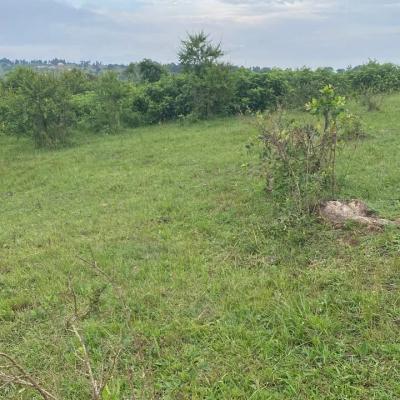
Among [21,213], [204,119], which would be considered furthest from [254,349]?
[204,119]

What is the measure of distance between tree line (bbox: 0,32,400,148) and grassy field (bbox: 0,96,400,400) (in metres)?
6.55

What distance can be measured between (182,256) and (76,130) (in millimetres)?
10874

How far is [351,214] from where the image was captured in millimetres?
4133

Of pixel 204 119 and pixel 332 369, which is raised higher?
pixel 204 119

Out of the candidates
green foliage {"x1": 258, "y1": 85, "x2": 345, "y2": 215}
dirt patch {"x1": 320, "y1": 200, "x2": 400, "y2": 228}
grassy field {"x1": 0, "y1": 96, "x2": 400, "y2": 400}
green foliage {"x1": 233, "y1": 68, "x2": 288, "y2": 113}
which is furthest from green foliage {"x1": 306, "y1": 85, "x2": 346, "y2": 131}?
green foliage {"x1": 233, "y1": 68, "x2": 288, "y2": 113}

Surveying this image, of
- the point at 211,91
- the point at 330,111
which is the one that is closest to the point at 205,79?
the point at 211,91

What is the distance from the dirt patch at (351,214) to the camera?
396cm

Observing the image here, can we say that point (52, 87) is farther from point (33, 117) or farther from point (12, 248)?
point (12, 248)

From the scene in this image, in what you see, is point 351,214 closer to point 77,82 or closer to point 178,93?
point 178,93

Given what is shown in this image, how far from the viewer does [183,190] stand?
636 cm

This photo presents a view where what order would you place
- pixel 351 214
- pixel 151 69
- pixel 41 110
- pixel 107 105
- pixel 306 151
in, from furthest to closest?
pixel 151 69 → pixel 107 105 → pixel 41 110 → pixel 306 151 → pixel 351 214

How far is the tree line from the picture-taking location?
1217cm

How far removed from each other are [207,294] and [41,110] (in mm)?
10021

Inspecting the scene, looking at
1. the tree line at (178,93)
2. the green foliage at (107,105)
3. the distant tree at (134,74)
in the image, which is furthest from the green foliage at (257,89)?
the distant tree at (134,74)
